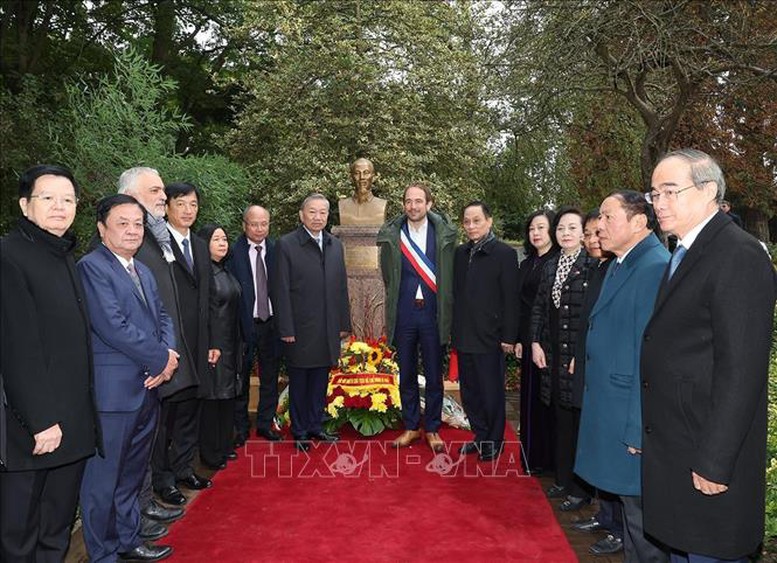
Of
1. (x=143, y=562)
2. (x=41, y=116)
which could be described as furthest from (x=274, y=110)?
Answer: (x=143, y=562)

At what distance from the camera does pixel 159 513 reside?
→ 154 inches

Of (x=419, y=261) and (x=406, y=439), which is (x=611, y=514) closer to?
(x=406, y=439)

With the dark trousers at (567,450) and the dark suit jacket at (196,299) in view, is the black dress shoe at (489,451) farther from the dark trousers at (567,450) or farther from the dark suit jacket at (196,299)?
the dark suit jacket at (196,299)

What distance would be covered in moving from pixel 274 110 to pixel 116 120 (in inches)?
126

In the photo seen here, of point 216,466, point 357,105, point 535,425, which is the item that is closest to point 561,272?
point 535,425

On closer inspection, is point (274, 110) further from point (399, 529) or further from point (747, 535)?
point (747, 535)

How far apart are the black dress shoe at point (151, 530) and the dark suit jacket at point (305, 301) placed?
1752 millimetres

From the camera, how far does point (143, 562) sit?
134 inches

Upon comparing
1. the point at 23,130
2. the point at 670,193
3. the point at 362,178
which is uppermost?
the point at 23,130

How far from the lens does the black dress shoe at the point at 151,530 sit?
12.1ft

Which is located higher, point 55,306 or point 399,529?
point 55,306

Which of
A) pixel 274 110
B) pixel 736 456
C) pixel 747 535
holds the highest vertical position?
pixel 274 110

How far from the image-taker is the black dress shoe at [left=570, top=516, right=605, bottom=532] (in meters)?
3.82

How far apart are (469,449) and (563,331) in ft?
5.72
